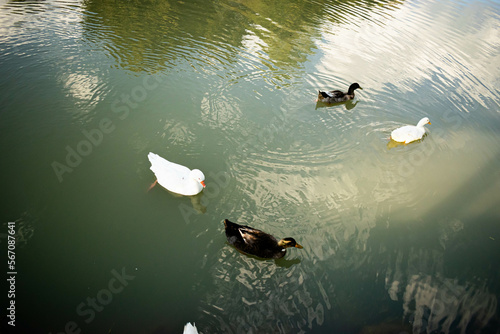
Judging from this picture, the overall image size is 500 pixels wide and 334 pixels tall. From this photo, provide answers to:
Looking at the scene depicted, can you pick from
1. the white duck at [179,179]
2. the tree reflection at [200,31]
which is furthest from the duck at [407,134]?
the white duck at [179,179]

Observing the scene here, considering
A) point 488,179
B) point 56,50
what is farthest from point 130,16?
point 488,179

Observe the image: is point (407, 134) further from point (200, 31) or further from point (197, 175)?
point (200, 31)

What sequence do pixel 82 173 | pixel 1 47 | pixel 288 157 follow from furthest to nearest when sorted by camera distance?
pixel 1 47 → pixel 288 157 → pixel 82 173

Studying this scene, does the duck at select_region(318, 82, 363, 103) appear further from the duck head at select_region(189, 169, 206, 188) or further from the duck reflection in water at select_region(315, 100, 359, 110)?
the duck head at select_region(189, 169, 206, 188)

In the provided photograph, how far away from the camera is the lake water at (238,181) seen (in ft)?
11.9

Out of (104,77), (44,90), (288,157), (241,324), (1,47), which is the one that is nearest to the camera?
(241,324)

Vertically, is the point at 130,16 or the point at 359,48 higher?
the point at 359,48

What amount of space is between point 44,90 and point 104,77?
4.49 feet

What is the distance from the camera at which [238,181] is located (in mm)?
5105

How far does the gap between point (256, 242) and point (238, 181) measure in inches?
57.6

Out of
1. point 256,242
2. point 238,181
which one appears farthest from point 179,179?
point 256,242

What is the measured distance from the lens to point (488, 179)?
230 inches

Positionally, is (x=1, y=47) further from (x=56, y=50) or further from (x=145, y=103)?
(x=145, y=103)

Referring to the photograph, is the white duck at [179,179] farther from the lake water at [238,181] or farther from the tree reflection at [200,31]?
the tree reflection at [200,31]
